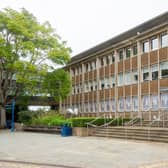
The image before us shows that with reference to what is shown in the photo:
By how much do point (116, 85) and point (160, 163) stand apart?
25.8m

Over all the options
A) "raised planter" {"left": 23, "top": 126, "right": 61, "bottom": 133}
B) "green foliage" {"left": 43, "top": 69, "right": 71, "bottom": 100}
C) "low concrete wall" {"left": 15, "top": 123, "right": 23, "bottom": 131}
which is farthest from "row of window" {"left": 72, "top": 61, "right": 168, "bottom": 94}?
"low concrete wall" {"left": 15, "top": 123, "right": 23, "bottom": 131}

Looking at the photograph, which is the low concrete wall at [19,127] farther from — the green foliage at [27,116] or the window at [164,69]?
the window at [164,69]

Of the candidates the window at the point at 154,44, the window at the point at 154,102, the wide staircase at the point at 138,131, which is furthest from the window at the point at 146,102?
the window at the point at 154,44

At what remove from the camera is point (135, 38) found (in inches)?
1382

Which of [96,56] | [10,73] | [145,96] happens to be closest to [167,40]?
[145,96]

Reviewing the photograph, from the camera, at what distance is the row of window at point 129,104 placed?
31.1 metres

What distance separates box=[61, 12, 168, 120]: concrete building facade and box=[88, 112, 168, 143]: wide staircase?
5.10ft

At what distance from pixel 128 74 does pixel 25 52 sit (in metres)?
11.4

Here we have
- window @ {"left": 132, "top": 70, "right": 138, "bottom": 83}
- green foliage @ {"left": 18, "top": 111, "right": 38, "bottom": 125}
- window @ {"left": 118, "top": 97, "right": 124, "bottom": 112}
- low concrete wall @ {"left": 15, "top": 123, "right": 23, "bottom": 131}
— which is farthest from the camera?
green foliage @ {"left": 18, "top": 111, "right": 38, "bottom": 125}

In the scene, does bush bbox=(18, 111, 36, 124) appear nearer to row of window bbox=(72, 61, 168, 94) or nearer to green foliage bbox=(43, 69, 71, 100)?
green foliage bbox=(43, 69, 71, 100)

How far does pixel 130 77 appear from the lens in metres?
36.2

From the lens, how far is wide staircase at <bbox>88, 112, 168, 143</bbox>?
22258 millimetres

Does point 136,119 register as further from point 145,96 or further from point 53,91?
point 53,91

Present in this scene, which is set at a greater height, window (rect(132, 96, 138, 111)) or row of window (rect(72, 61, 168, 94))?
row of window (rect(72, 61, 168, 94))
